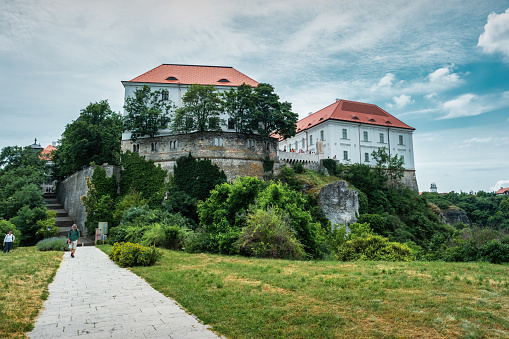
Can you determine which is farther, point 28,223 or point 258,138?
point 258,138

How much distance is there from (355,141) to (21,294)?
150ft

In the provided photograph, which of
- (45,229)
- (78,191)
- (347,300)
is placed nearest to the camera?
(347,300)

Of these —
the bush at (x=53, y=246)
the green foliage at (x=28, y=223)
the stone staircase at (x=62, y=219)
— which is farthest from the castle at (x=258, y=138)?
the bush at (x=53, y=246)

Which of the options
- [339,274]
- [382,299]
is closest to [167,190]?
[339,274]

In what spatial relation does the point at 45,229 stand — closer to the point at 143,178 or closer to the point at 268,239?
the point at 143,178

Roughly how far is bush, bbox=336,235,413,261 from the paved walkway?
957cm

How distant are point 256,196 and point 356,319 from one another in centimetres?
1348

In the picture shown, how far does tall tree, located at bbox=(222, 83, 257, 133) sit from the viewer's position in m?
35.1

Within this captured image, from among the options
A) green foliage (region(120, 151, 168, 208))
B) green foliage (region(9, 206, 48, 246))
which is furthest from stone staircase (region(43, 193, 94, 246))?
green foliage (region(120, 151, 168, 208))

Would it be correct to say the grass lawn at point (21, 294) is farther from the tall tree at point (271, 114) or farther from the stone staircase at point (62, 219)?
the tall tree at point (271, 114)

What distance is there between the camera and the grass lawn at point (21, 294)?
5.81m

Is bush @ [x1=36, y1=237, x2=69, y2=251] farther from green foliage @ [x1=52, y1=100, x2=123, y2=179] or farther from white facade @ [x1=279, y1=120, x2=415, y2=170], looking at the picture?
white facade @ [x1=279, y1=120, x2=415, y2=170]

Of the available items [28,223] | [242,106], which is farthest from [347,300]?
[28,223]

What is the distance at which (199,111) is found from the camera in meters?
34.3
